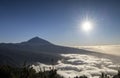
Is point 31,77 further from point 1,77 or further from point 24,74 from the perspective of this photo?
point 1,77

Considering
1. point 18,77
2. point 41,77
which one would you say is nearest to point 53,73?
point 41,77

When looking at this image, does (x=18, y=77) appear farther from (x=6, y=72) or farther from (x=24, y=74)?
(x=6, y=72)

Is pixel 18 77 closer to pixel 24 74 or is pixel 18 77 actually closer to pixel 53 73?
pixel 24 74

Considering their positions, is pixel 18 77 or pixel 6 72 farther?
pixel 6 72

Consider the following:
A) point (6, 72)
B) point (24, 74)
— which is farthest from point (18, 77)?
point (6, 72)

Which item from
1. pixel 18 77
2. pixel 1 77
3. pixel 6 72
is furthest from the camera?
pixel 6 72

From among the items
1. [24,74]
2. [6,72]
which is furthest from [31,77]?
[6,72]

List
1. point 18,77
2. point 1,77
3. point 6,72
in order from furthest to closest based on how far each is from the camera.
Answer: point 6,72
point 1,77
point 18,77
